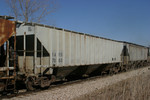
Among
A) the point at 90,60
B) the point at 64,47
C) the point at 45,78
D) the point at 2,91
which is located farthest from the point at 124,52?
the point at 2,91

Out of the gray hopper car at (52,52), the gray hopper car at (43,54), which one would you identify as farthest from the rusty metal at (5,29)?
the gray hopper car at (52,52)

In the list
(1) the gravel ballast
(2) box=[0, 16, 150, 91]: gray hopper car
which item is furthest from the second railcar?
(1) the gravel ballast

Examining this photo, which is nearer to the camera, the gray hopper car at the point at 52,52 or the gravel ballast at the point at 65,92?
the gravel ballast at the point at 65,92

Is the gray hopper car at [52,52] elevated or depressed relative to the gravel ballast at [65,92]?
elevated

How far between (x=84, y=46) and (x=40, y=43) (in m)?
3.72

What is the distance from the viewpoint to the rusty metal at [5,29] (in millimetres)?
6629

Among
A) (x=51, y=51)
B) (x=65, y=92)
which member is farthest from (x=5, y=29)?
(x=65, y=92)

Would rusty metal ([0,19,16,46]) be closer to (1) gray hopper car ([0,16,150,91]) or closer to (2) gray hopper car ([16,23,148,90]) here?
(1) gray hopper car ([0,16,150,91])

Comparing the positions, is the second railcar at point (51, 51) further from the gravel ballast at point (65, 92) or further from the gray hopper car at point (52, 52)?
the gravel ballast at point (65, 92)

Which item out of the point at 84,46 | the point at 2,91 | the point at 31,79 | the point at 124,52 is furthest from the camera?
the point at 124,52

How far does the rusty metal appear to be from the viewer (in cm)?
663

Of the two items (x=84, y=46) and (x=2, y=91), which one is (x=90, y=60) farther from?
(x=2, y=91)

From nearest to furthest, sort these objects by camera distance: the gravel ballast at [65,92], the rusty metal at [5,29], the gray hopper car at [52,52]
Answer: the rusty metal at [5,29] → the gravel ballast at [65,92] → the gray hopper car at [52,52]

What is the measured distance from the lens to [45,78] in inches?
337
